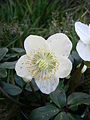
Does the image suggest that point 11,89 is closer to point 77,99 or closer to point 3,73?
point 3,73

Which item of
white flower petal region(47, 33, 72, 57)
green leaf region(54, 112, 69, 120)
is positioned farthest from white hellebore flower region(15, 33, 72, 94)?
green leaf region(54, 112, 69, 120)

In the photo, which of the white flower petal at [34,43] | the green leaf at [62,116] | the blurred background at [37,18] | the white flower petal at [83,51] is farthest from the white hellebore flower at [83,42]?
the blurred background at [37,18]

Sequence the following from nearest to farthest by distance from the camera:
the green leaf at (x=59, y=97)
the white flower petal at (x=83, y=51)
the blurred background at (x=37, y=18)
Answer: the white flower petal at (x=83, y=51) < the green leaf at (x=59, y=97) < the blurred background at (x=37, y=18)

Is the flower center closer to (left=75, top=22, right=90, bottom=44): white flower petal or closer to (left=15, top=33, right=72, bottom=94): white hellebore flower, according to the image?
(left=15, top=33, right=72, bottom=94): white hellebore flower

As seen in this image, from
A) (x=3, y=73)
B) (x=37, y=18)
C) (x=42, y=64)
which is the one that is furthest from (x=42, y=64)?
(x=37, y=18)

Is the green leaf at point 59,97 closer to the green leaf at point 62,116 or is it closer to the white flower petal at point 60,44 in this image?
the green leaf at point 62,116

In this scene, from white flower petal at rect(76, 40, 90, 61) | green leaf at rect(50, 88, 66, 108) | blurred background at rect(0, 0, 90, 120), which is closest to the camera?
white flower petal at rect(76, 40, 90, 61)
